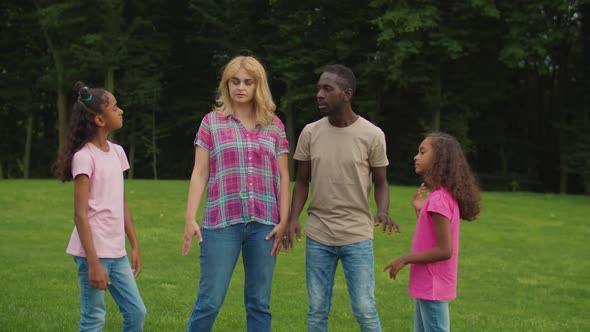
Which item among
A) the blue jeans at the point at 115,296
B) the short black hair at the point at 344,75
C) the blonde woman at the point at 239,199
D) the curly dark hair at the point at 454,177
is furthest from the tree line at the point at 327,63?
the blue jeans at the point at 115,296

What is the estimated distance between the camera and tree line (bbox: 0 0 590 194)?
29.3 m

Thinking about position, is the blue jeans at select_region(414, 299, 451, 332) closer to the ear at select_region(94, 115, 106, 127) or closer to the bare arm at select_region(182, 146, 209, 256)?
the bare arm at select_region(182, 146, 209, 256)

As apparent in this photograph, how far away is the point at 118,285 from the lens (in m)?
4.51

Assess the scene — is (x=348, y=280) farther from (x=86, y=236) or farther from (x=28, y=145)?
(x=28, y=145)

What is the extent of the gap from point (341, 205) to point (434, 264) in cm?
72

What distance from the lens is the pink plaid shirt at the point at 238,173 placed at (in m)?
4.59

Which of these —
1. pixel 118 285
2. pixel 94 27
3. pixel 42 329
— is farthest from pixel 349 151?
pixel 94 27

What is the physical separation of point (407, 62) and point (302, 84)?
4.69m

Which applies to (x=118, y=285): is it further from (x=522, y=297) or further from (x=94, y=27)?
(x=94, y=27)

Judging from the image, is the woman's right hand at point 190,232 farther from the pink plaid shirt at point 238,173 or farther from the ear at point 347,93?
the ear at point 347,93

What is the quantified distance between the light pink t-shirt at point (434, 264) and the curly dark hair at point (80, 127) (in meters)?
2.10

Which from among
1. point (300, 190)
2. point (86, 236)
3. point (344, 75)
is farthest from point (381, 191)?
point (86, 236)

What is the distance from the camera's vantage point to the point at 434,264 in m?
4.56

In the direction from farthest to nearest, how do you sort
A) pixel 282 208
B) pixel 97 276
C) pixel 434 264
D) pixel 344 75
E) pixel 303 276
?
1. pixel 303 276
2. pixel 344 75
3. pixel 282 208
4. pixel 434 264
5. pixel 97 276
